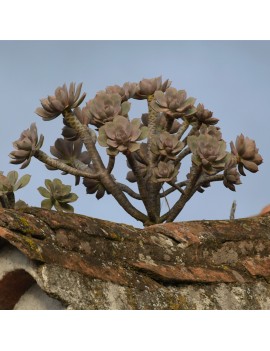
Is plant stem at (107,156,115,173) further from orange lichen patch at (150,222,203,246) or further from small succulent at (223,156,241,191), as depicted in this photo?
orange lichen patch at (150,222,203,246)

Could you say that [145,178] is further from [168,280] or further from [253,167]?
[168,280]

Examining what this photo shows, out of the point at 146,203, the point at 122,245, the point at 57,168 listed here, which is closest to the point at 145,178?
the point at 146,203

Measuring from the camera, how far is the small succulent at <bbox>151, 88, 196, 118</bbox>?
7.35 m

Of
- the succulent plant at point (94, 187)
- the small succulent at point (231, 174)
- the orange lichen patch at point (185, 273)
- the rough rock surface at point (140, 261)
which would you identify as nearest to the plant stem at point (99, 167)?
the succulent plant at point (94, 187)

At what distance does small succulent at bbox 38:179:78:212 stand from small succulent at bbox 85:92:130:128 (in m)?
0.98

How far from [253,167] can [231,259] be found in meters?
2.08

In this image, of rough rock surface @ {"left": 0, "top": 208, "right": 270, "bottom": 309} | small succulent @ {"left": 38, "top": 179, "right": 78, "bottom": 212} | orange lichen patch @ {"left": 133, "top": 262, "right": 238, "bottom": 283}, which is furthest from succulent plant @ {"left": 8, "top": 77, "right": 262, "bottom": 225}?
orange lichen patch @ {"left": 133, "top": 262, "right": 238, "bottom": 283}

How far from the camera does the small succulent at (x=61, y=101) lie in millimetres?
7375

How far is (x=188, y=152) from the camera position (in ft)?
26.1

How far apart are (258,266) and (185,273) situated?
2.60 ft

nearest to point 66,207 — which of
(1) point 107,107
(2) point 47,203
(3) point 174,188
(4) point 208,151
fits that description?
(2) point 47,203

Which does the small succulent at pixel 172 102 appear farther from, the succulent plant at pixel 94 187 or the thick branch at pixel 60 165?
the succulent plant at pixel 94 187

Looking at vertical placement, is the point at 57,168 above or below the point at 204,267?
above

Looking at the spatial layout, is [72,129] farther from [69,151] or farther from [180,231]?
[180,231]
